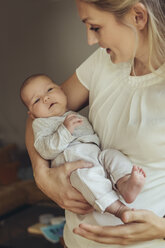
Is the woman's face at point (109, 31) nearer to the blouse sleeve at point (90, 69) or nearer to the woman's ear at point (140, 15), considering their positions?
the woman's ear at point (140, 15)

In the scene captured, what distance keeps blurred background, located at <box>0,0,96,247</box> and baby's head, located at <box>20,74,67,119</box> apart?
1.64 meters

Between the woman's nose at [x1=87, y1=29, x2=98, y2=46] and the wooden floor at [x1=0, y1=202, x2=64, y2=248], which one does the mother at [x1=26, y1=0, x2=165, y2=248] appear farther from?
the wooden floor at [x1=0, y1=202, x2=64, y2=248]

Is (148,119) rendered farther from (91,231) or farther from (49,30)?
(49,30)

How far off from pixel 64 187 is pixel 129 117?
0.34 metres

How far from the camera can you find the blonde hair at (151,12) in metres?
1.30

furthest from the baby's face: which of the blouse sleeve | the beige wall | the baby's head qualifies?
the beige wall

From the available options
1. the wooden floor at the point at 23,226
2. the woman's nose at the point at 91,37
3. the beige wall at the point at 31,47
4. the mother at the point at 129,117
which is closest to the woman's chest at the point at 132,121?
the mother at the point at 129,117

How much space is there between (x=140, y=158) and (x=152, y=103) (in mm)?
187

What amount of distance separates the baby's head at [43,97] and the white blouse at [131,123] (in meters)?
0.14

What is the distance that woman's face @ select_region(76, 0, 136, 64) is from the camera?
4.41 ft

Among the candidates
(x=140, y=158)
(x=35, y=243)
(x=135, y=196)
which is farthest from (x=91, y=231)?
(x=35, y=243)

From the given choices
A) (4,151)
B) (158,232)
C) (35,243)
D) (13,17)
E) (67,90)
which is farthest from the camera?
(4,151)

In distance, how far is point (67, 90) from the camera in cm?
178

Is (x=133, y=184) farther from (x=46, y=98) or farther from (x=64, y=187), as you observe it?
(x=46, y=98)
